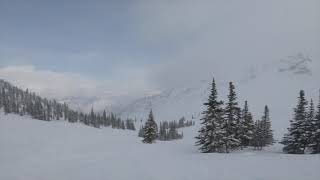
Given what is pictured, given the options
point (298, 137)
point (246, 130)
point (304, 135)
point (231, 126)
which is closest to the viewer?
point (304, 135)

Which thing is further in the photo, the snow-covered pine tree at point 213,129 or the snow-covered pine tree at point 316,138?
the snow-covered pine tree at point 213,129

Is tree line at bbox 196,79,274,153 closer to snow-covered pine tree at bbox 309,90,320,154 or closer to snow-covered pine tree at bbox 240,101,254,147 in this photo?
snow-covered pine tree at bbox 240,101,254,147

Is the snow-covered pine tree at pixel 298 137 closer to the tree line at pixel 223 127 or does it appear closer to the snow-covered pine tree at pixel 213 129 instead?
the tree line at pixel 223 127

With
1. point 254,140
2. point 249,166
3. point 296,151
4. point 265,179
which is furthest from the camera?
point 254,140

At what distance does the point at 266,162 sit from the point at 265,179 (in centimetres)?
673

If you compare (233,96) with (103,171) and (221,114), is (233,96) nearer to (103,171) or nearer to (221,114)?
(221,114)

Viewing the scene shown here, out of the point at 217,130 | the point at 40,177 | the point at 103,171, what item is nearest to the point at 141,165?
the point at 103,171

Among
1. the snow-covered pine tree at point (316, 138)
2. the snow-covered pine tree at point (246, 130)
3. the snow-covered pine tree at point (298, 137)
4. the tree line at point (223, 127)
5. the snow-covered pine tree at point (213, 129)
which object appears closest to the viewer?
the snow-covered pine tree at point (316, 138)

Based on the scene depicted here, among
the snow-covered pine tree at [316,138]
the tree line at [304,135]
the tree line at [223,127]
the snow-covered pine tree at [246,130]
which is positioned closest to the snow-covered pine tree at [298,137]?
the tree line at [304,135]

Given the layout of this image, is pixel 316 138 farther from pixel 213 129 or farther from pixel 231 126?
pixel 213 129

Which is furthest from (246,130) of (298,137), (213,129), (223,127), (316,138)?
(316,138)

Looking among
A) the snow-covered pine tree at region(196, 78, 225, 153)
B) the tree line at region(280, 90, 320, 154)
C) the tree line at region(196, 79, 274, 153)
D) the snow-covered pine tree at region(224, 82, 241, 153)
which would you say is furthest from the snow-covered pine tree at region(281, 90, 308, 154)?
the snow-covered pine tree at region(196, 78, 225, 153)

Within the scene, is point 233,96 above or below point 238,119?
above

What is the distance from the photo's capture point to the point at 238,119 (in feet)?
167
